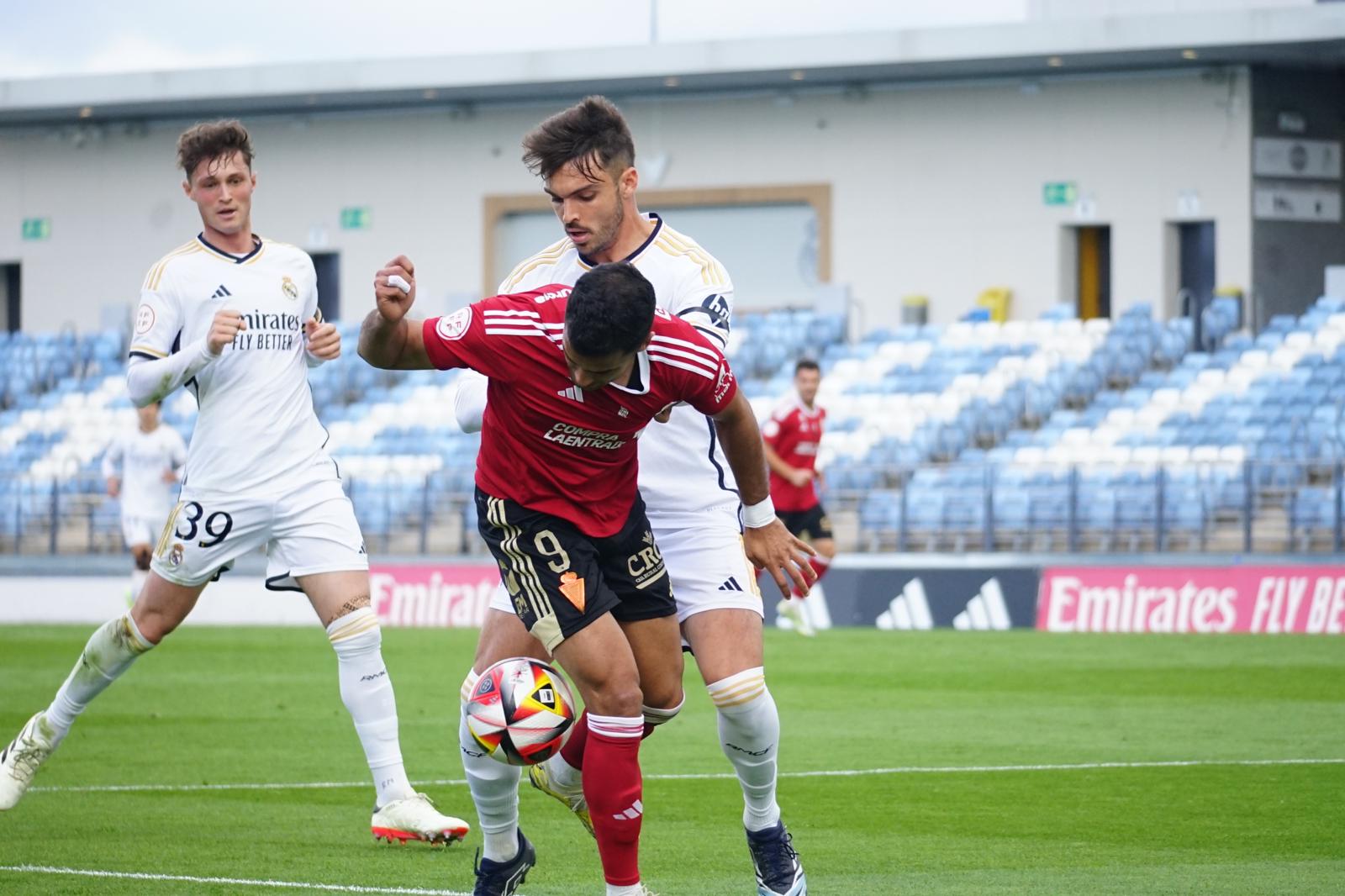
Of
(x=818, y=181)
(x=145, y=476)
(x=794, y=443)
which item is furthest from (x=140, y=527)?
(x=818, y=181)

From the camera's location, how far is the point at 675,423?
6332 mm

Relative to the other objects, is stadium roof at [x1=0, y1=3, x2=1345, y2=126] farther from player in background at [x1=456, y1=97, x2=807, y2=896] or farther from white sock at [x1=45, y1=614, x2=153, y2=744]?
player in background at [x1=456, y1=97, x2=807, y2=896]

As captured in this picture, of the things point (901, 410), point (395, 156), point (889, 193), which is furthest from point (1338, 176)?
A: point (395, 156)

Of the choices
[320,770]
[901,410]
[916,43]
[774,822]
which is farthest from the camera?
[916,43]

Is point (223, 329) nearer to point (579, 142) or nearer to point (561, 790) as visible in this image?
point (579, 142)

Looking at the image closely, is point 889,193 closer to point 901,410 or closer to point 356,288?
point 901,410

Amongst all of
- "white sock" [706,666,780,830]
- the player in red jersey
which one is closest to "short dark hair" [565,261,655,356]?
the player in red jersey

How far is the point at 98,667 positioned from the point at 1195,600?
1318 centimetres

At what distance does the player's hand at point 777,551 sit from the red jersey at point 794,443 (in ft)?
38.9

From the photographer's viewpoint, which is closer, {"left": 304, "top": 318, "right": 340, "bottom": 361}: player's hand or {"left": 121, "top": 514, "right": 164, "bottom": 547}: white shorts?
{"left": 304, "top": 318, "right": 340, "bottom": 361}: player's hand

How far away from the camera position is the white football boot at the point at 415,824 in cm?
715

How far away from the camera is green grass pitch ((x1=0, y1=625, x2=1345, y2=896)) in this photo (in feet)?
21.9

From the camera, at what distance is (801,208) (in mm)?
33406

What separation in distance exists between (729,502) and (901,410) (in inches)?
794
